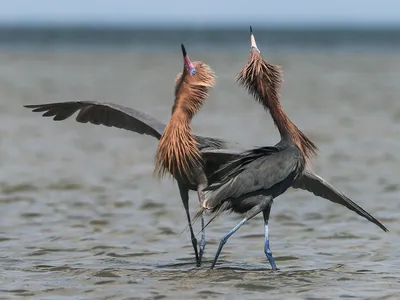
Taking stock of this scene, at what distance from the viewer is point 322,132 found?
20078mm

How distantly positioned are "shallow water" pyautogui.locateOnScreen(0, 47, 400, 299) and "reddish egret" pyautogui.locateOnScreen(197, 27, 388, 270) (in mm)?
608

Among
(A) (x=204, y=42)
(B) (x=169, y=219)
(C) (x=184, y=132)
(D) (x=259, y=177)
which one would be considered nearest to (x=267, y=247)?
(D) (x=259, y=177)

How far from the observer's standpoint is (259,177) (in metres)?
9.30

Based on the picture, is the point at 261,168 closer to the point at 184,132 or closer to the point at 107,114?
the point at 184,132

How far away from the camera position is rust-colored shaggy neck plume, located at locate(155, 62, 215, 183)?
9656mm

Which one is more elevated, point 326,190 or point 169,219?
point 326,190

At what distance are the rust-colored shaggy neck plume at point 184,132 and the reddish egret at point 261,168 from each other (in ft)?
0.91

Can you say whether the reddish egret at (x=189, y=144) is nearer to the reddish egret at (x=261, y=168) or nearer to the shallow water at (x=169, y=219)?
the reddish egret at (x=261, y=168)

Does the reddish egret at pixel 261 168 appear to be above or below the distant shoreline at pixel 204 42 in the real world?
below

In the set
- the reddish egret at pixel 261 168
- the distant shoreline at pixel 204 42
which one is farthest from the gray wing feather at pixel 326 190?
the distant shoreline at pixel 204 42

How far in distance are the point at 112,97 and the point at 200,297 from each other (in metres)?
19.8

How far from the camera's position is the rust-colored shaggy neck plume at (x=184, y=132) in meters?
9.66

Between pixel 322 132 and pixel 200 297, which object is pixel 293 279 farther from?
pixel 322 132

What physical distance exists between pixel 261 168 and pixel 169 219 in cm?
327
